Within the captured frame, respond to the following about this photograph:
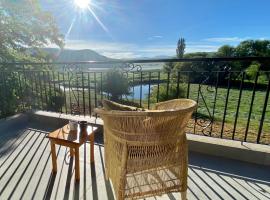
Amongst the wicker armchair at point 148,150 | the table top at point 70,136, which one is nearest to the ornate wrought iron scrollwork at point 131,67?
the table top at point 70,136

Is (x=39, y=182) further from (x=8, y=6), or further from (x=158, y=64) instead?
(x=8, y=6)

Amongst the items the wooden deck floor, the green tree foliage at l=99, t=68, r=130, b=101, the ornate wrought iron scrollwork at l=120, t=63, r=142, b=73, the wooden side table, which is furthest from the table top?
the green tree foliage at l=99, t=68, r=130, b=101

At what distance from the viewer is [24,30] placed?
795 cm

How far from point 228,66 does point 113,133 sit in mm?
1490

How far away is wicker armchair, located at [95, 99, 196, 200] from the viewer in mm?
1239

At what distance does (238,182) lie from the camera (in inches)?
69.5

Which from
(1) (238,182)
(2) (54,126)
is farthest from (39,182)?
(1) (238,182)

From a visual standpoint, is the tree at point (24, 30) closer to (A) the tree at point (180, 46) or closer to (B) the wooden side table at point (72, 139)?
(B) the wooden side table at point (72, 139)

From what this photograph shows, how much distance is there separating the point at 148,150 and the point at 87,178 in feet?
2.64

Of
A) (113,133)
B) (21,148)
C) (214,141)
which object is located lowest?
(21,148)

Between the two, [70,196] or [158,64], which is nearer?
[70,196]

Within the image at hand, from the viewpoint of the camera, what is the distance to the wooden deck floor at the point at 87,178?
5.25 feet

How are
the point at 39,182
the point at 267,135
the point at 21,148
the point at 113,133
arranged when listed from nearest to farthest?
the point at 113,133, the point at 39,182, the point at 21,148, the point at 267,135

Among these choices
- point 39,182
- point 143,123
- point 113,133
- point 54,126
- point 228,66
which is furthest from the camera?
point 54,126
